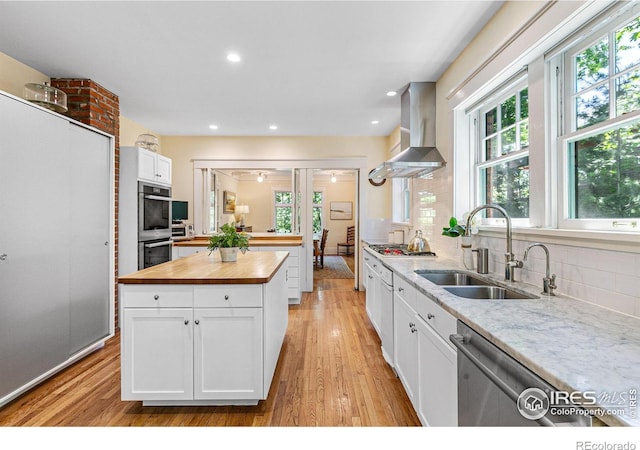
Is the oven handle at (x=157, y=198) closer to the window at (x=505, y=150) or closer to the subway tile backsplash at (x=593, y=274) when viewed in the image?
the window at (x=505, y=150)

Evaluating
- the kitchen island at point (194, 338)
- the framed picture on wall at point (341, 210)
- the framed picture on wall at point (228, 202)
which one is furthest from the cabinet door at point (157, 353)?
the framed picture on wall at point (341, 210)

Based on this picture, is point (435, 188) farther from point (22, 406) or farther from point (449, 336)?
point (22, 406)

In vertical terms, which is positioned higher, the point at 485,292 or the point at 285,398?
the point at 485,292

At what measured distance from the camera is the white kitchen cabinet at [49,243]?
2.03 metres

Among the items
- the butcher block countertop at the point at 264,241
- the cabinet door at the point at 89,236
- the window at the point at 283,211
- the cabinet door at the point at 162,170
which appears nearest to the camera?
the cabinet door at the point at 89,236

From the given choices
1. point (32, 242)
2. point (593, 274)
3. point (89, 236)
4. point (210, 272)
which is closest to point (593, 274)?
point (593, 274)

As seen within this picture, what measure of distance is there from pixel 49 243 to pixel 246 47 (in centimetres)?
221

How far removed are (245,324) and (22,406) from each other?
5.39 ft

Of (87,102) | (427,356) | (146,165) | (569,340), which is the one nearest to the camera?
(569,340)

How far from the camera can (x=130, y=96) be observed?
3.51 meters

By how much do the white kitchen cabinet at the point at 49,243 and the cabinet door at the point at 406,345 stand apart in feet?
8.70

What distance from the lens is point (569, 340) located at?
981mm

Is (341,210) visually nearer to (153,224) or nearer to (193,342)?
(153,224)
